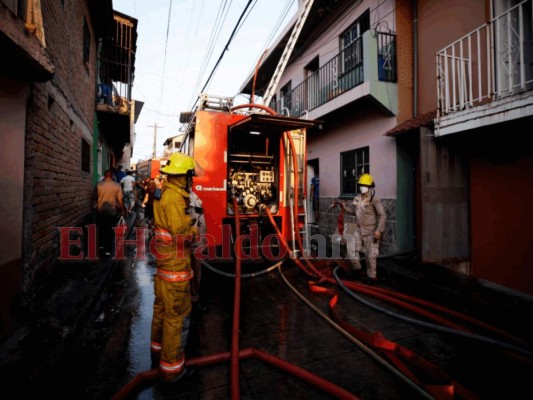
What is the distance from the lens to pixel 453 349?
292 centimetres

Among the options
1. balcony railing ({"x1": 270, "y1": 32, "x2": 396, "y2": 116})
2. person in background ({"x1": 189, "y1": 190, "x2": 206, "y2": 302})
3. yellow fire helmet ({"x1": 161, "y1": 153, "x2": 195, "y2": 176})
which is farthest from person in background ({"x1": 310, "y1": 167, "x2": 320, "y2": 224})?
yellow fire helmet ({"x1": 161, "y1": 153, "x2": 195, "y2": 176})

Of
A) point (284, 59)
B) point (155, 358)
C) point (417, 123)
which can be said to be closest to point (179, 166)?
point (155, 358)

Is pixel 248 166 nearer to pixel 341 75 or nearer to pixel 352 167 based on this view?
pixel 352 167

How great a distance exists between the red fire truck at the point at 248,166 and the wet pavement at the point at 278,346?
1.40m

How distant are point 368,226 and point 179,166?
13.0 ft

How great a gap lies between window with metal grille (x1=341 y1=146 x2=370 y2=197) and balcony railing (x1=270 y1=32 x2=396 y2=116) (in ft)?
5.78

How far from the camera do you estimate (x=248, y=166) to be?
649 cm

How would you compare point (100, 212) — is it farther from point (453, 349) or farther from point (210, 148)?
point (453, 349)

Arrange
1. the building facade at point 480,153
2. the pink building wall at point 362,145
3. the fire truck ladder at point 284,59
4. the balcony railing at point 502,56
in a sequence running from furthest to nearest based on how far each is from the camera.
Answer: the fire truck ladder at point 284,59 < the pink building wall at point 362,145 < the building facade at point 480,153 < the balcony railing at point 502,56

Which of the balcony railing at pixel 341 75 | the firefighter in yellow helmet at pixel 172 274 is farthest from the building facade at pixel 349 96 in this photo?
the firefighter in yellow helmet at pixel 172 274

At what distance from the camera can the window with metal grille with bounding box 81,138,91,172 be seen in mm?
7230

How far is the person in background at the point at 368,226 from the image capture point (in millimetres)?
5230

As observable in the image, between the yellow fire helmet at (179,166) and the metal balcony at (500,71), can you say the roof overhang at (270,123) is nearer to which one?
the yellow fire helmet at (179,166)

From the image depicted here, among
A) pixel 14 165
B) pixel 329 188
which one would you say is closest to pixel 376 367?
pixel 14 165
